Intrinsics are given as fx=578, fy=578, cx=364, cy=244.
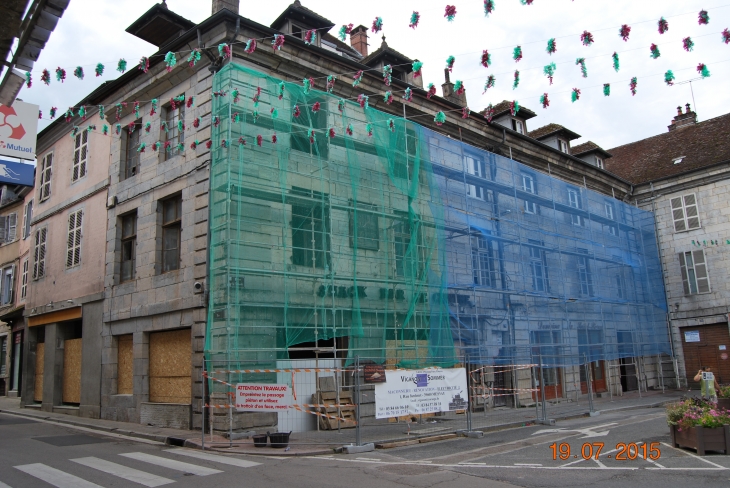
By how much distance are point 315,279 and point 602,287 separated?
531 inches

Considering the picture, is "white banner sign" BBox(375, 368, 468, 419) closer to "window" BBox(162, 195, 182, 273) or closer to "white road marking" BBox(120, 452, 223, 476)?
"white road marking" BBox(120, 452, 223, 476)

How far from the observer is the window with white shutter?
26953 millimetres

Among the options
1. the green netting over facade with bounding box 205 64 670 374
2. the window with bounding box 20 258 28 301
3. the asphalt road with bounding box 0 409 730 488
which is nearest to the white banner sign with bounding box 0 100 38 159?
the green netting over facade with bounding box 205 64 670 374

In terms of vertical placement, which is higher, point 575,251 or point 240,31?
point 240,31

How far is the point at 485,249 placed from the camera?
18.0 m

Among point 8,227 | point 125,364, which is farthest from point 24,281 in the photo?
point 125,364

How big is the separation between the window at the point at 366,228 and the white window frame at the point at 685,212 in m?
17.1

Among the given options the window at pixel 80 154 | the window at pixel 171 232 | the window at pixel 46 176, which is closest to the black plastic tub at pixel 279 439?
the window at pixel 171 232

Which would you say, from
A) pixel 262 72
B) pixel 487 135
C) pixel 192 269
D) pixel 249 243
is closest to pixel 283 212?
pixel 249 243

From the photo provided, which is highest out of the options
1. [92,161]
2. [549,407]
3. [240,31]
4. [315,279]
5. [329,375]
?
[240,31]

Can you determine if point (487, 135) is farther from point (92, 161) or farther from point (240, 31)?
point (92, 161)

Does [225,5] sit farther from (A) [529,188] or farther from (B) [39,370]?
(B) [39,370]
